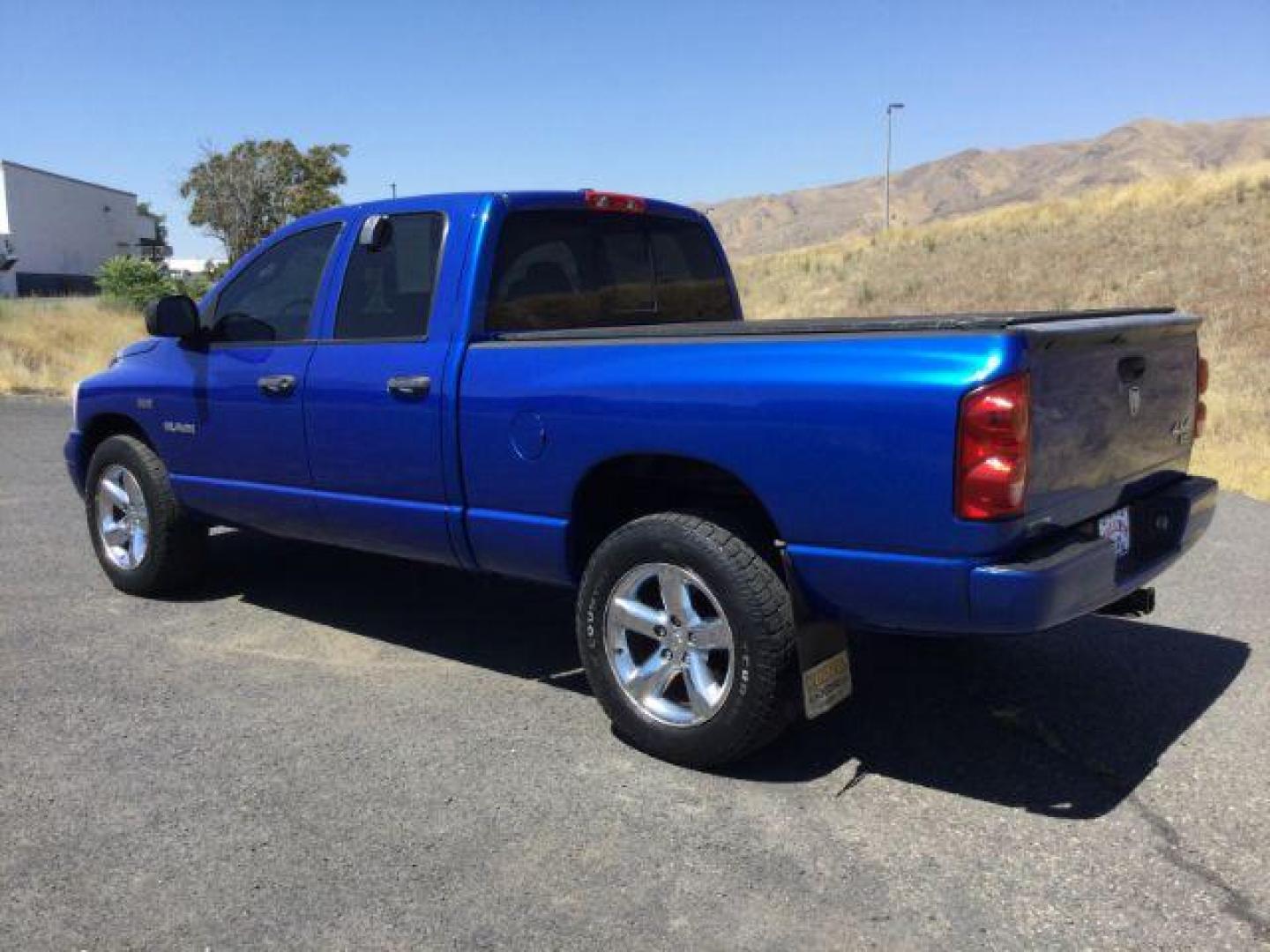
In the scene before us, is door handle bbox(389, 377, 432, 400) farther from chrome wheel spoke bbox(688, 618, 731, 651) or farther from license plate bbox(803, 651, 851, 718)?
license plate bbox(803, 651, 851, 718)

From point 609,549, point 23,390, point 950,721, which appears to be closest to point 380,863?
point 609,549

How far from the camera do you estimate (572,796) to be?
3602 mm

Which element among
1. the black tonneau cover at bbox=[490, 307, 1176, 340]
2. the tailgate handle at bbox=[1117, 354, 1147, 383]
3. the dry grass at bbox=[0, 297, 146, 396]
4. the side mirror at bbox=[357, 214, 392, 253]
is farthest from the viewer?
the dry grass at bbox=[0, 297, 146, 396]

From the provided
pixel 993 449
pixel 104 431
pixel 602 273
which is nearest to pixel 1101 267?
pixel 602 273

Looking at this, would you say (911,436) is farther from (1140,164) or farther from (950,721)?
(1140,164)

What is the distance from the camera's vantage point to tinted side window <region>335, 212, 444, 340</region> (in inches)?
180

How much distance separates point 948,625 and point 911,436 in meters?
0.57

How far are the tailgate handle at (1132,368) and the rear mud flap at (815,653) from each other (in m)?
1.22

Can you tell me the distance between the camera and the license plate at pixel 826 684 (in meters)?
3.53

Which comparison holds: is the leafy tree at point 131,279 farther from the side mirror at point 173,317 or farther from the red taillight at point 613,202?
the red taillight at point 613,202

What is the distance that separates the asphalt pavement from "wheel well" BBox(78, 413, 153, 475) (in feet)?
3.21

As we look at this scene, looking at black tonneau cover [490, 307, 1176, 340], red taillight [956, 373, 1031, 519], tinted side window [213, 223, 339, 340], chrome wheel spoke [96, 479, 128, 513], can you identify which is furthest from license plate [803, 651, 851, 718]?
chrome wheel spoke [96, 479, 128, 513]

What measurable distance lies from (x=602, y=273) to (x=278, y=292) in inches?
60.7

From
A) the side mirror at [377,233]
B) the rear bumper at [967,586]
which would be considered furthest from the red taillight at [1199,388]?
the side mirror at [377,233]
